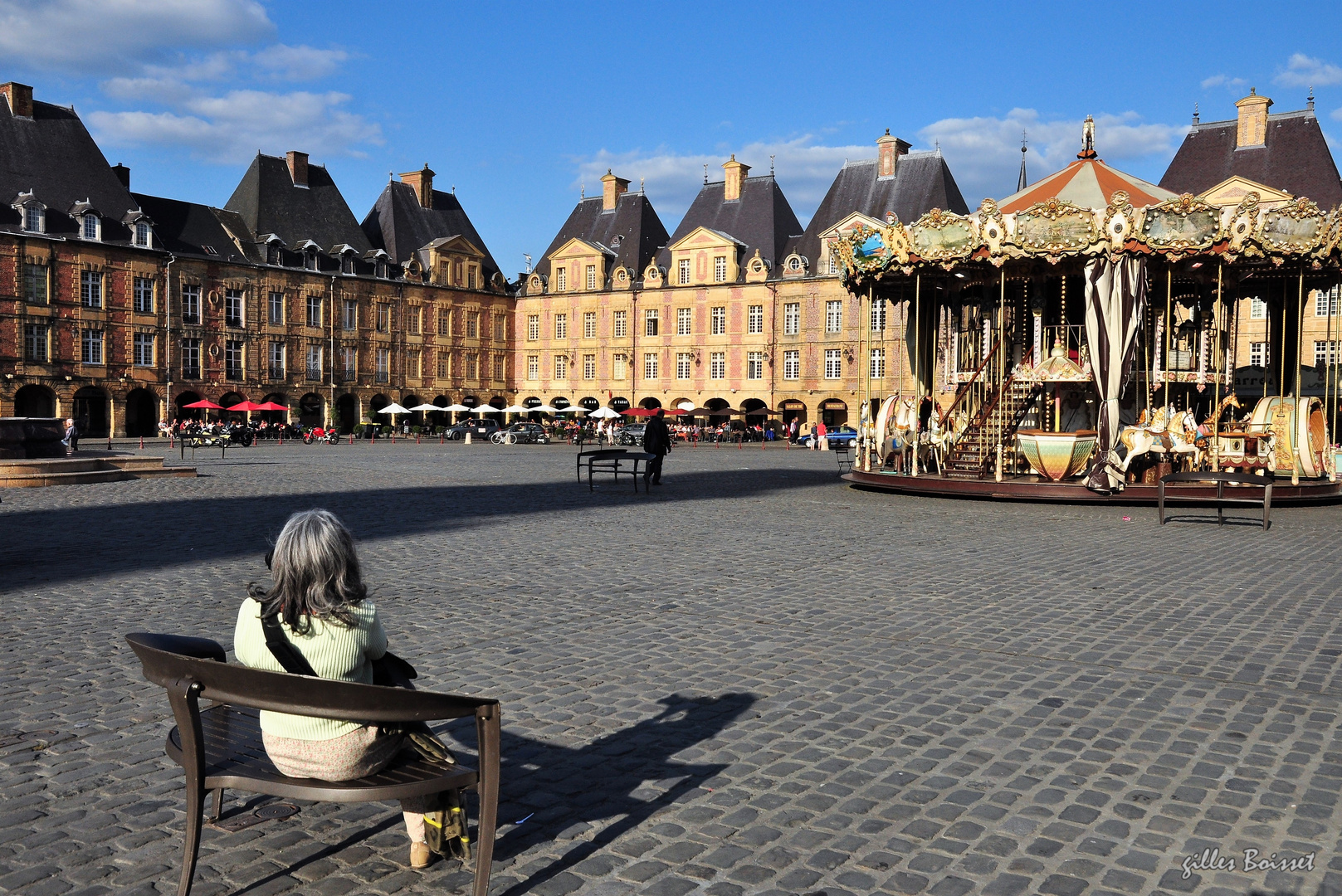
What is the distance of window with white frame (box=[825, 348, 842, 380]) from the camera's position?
5541 cm

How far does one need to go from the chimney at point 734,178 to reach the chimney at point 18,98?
3307 cm

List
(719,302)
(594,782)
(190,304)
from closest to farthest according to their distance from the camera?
(594,782), (190,304), (719,302)

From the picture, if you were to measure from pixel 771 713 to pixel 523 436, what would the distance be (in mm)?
46171

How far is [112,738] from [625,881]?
253cm

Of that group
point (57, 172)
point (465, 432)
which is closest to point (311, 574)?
point (465, 432)

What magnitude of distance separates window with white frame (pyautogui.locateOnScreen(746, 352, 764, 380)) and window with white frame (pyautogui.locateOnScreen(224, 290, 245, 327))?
1004 inches

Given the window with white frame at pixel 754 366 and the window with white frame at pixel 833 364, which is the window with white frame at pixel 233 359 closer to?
the window with white frame at pixel 754 366

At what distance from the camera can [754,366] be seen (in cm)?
5850

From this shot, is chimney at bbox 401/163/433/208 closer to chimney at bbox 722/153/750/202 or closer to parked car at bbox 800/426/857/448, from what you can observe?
chimney at bbox 722/153/750/202

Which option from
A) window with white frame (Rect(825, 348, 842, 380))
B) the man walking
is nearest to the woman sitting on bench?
the man walking

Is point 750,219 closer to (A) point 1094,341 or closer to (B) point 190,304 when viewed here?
(B) point 190,304

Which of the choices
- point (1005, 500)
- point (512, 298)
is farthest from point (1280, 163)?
point (512, 298)

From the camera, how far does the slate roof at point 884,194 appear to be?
52.6m

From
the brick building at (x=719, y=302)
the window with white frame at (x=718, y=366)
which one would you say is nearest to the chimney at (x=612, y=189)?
the brick building at (x=719, y=302)
